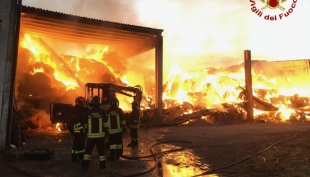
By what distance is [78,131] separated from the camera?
637 centimetres

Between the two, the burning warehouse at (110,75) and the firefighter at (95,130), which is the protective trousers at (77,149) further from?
the burning warehouse at (110,75)

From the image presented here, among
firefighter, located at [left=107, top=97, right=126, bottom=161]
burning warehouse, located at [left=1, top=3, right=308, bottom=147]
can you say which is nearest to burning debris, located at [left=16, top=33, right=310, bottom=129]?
burning warehouse, located at [left=1, top=3, right=308, bottom=147]

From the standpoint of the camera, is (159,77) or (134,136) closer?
(134,136)

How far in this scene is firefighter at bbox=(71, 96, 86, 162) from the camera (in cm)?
627

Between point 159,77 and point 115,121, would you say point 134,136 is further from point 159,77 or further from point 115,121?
point 159,77

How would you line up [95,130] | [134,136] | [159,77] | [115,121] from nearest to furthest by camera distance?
[95,130], [115,121], [134,136], [159,77]

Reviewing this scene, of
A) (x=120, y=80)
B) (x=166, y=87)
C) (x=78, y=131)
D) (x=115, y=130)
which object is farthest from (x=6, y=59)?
(x=166, y=87)

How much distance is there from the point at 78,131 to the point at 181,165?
2885 mm

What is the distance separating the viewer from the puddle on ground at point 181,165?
18.4 feet

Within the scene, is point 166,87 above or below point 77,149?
above

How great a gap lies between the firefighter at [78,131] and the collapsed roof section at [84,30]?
917 centimetres

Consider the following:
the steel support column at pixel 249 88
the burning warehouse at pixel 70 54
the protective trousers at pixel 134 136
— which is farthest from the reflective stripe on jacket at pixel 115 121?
the steel support column at pixel 249 88

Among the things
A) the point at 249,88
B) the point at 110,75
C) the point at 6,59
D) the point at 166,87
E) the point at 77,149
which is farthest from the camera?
the point at 166,87

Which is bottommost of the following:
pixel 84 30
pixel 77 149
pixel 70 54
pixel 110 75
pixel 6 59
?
pixel 77 149
